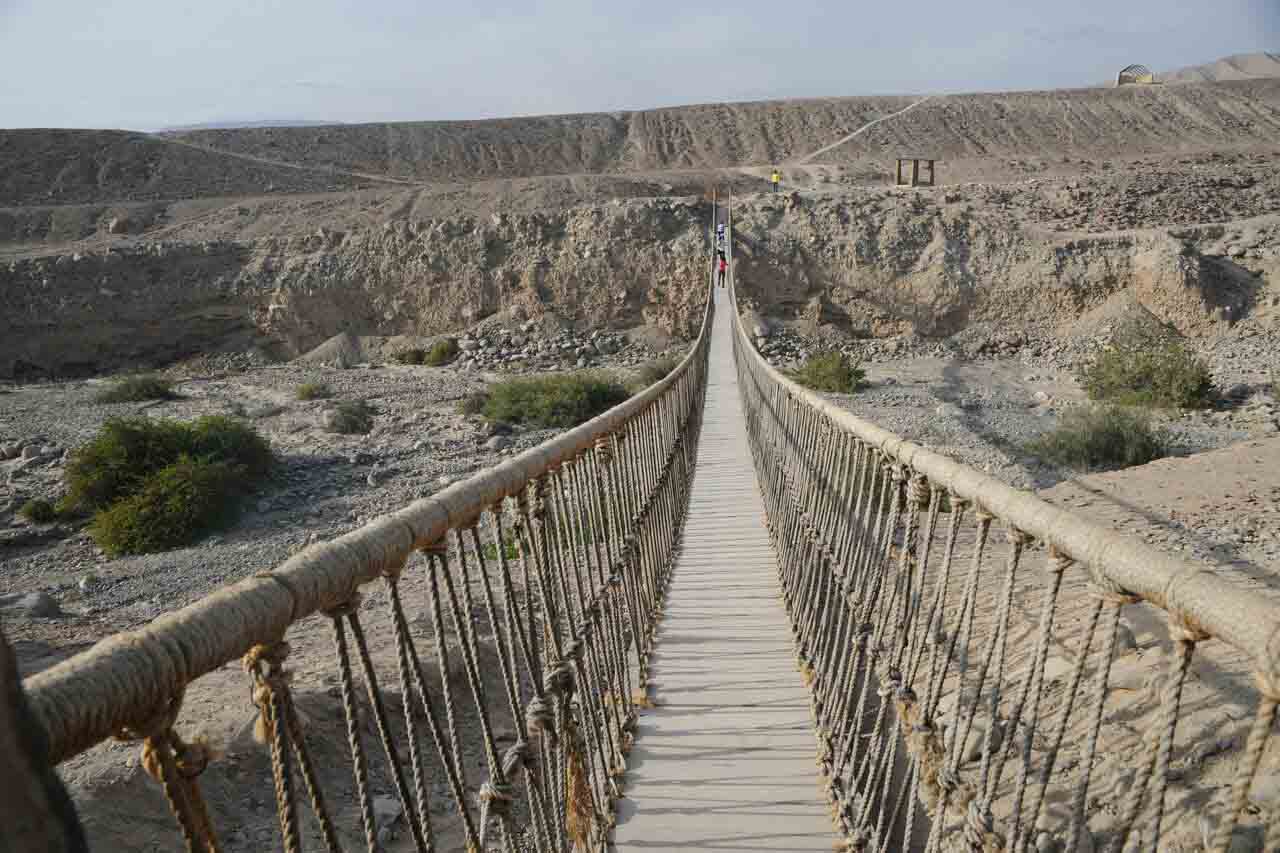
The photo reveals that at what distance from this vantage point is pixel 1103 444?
802 cm

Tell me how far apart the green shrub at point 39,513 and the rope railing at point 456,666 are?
5399 millimetres

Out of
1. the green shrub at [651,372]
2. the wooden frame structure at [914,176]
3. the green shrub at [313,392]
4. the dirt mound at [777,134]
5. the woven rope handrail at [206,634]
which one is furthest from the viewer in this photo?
the dirt mound at [777,134]

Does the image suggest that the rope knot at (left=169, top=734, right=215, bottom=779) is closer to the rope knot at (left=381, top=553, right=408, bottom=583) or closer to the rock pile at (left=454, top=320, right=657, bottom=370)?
the rope knot at (left=381, top=553, right=408, bottom=583)

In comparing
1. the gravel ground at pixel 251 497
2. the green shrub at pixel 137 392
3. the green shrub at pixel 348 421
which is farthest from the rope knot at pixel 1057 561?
the green shrub at pixel 137 392

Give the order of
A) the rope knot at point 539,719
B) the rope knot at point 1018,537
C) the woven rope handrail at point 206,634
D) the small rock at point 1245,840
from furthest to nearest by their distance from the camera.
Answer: the small rock at point 1245,840 < the rope knot at point 539,719 < the rope knot at point 1018,537 < the woven rope handrail at point 206,634

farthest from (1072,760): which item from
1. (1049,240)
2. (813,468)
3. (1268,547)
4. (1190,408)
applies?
(1049,240)

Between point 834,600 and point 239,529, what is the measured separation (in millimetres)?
5891

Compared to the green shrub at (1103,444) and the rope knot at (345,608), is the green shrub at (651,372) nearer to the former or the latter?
the green shrub at (1103,444)

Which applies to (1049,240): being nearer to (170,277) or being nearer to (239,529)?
(239,529)

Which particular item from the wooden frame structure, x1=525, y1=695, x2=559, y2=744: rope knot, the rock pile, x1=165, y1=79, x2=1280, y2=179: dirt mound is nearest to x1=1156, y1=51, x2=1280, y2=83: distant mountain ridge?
x1=165, y1=79, x2=1280, y2=179: dirt mound

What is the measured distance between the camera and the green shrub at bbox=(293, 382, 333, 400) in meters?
12.4

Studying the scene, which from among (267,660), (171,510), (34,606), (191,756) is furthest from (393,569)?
(171,510)

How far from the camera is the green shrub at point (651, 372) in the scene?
13484 millimetres

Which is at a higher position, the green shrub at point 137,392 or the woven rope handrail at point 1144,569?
the woven rope handrail at point 1144,569
